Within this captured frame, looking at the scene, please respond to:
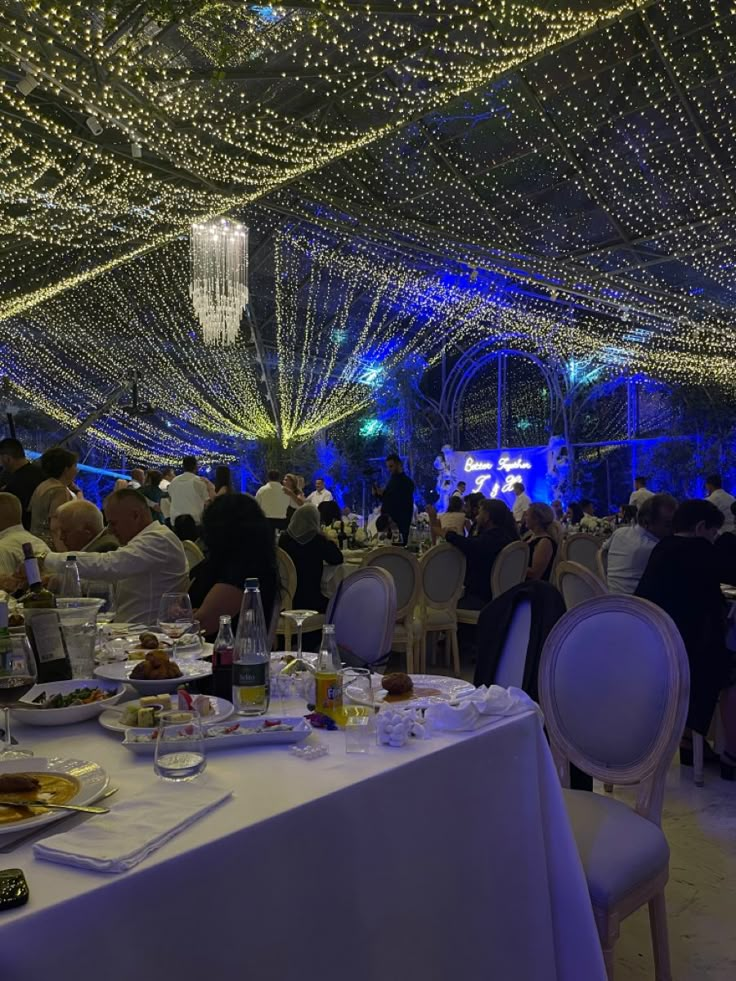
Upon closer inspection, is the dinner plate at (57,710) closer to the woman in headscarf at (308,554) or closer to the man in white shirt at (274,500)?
the woman in headscarf at (308,554)

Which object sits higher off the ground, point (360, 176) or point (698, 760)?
point (360, 176)

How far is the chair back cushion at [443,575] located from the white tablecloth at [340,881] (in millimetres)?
3720

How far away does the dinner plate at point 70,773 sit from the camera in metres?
1.13

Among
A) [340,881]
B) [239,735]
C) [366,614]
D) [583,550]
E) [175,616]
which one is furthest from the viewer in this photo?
[583,550]

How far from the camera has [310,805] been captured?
1.22 m

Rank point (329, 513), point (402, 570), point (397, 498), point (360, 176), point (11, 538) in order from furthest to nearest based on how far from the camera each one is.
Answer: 1. point (397, 498)
2. point (329, 513)
3. point (360, 176)
4. point (402, 570)
5. point (11, 538)

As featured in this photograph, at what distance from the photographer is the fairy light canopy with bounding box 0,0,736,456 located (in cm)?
581

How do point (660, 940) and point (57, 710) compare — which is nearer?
point (57, 710)

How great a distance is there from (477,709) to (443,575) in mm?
3892

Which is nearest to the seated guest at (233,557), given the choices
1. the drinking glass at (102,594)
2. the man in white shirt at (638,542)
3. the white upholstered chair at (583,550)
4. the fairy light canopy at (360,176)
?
the drinking glass at (102,594)

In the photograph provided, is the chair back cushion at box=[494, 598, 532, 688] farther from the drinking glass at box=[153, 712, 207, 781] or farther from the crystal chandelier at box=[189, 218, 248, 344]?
the crystal chandelier at box=[189, 218, 248, 344]

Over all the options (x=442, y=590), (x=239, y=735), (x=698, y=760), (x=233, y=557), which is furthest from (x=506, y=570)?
(x=239, y=735)

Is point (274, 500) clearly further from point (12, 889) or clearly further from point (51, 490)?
point (12, 889)

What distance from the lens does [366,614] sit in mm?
2910
